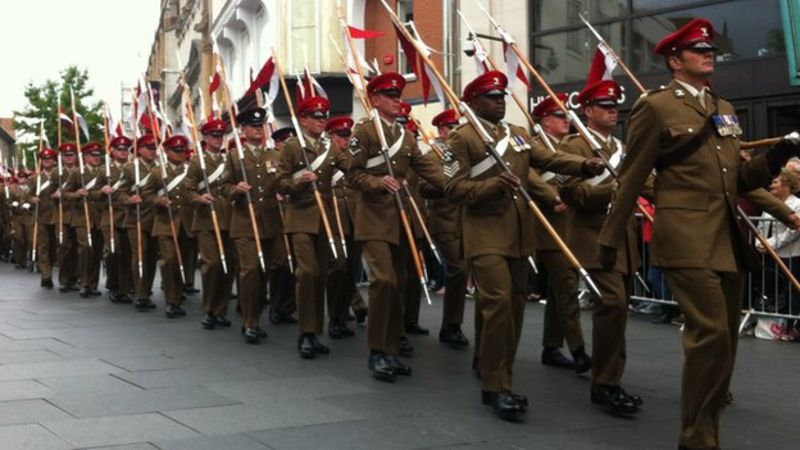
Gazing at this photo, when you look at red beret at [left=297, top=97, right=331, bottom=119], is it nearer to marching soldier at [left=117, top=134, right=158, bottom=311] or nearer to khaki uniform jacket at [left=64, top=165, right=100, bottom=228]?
marching soldier at [left=117, top=134, right=158, bottom=311]

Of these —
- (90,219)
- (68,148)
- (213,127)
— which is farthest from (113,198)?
(213,127)

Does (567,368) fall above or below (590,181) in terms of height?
below

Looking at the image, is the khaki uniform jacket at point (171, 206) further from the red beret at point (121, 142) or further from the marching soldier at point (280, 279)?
the red beret at point (121, 142)

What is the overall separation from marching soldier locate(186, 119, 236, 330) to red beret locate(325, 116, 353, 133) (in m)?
1.11

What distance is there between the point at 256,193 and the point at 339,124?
42.6 inches

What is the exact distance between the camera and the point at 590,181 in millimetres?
7883

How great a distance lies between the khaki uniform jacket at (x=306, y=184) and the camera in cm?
985

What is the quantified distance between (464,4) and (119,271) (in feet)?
28.8

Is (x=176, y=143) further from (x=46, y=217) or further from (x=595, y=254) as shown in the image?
(x=595, y=254)

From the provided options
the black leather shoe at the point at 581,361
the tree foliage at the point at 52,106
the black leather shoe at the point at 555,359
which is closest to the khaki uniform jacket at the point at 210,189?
the black leather shoe at the point at 555,359

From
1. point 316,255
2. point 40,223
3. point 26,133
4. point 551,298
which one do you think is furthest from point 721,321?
point 26,133

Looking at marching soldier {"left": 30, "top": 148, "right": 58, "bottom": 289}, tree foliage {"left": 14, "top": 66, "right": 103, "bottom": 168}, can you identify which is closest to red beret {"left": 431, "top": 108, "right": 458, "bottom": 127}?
marching soldier {"left": 30, "top": 148, "right": 58, "bottom": 289}

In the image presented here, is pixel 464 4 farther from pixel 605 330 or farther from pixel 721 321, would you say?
pixel 721 321

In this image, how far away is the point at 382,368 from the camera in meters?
8.28
